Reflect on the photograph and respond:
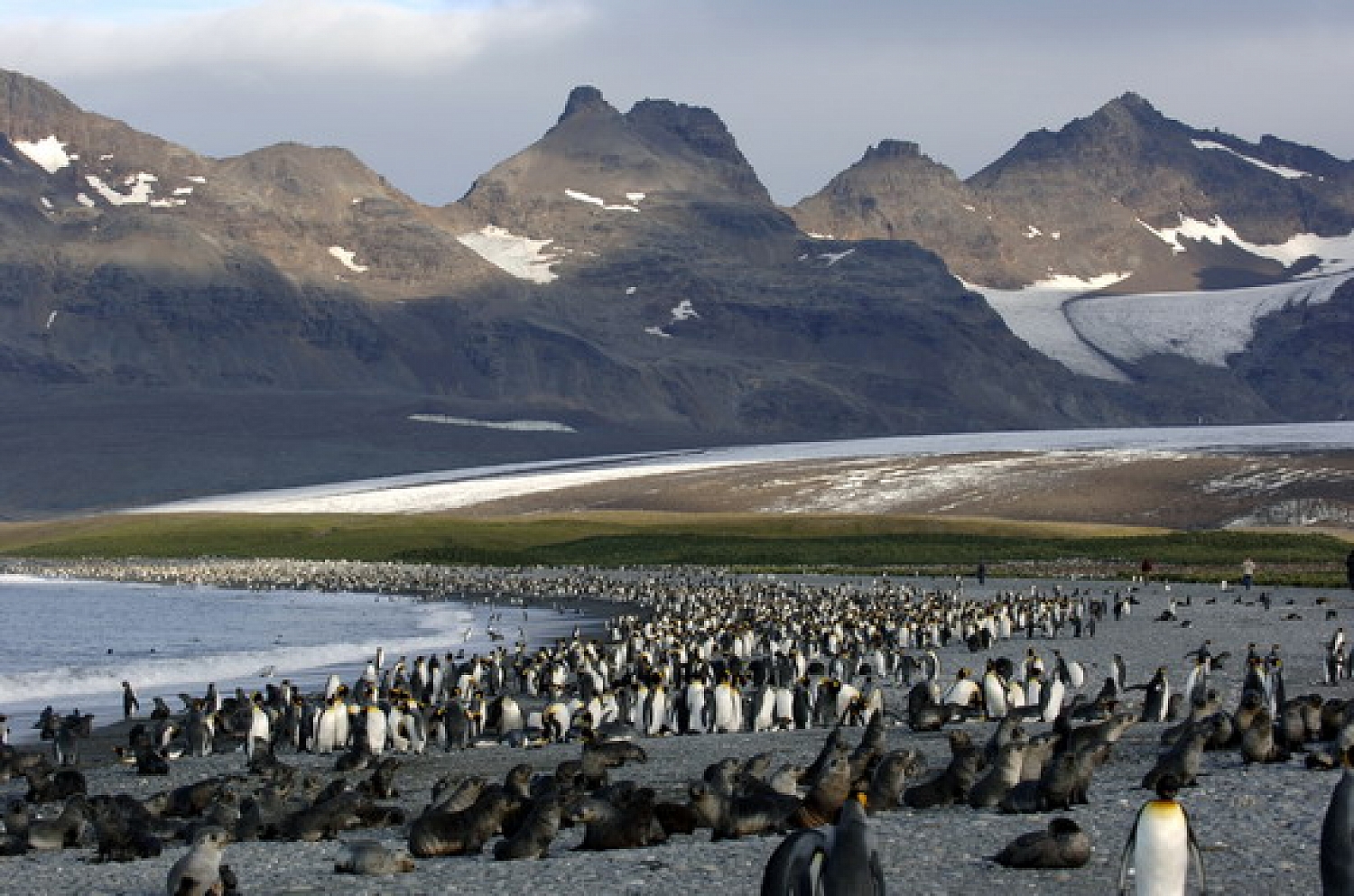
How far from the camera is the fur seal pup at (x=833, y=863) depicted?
Result: 35.6 feet

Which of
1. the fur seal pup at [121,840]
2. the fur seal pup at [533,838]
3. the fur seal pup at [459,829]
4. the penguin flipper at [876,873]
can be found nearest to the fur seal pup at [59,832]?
the fur seal pup at [121,840]

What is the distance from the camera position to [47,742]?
28.2m

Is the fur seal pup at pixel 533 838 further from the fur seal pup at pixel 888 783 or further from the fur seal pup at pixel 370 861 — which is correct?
the fur seal pup at pixel 888 783

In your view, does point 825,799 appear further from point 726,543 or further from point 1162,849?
point 726,543

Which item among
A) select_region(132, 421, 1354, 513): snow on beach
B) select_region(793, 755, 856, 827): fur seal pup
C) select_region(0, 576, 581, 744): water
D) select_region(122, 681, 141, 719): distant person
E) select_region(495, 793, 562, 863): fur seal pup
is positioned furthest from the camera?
select_region(132, 421, 1354, 513): snow on beach

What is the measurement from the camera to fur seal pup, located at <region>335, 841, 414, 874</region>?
15289 millimetres

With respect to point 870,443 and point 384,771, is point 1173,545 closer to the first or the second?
point 384,771

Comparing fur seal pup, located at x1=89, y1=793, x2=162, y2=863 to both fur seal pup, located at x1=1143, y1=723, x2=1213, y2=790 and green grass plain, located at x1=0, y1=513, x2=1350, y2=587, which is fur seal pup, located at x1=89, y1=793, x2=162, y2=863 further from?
green grass plain, located at x1=0, y1=513, x2=1350, y2=587

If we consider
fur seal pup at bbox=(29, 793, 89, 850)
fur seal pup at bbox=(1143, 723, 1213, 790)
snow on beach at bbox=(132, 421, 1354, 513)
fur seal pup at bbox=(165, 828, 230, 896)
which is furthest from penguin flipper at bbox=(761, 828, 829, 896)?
snow on beach at bbox=(132, 421, 1354, 513)

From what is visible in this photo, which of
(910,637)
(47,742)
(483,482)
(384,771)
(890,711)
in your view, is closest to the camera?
(384,771)

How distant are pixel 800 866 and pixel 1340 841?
9.66 feet

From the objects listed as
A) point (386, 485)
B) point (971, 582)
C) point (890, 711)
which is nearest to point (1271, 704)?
point (890, 711)

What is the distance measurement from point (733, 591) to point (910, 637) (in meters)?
19.9

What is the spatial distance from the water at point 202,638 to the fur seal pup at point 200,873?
1597cm
